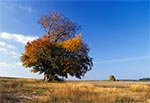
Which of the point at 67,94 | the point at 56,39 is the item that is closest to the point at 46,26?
the point at 56,39

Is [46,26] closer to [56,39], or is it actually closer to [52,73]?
→ [56,39]

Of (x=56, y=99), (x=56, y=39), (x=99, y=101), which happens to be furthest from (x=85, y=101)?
(x=56, y=39)

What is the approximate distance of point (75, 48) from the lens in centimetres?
2936

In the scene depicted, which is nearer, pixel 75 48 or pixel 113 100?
pixel 113 100

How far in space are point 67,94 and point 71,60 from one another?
18.0 meters

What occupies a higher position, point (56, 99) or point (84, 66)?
point (84, 66)

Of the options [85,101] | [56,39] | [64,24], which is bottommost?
[85,101]

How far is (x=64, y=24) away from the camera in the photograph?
33.7 meters

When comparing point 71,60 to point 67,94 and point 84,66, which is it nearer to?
point 84,66

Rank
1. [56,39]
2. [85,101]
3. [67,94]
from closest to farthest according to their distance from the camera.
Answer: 1. [85,101]
2. [67,94]
3. [56,39]

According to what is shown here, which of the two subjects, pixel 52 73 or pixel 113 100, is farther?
pixel 52 73

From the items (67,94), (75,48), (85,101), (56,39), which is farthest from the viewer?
(56,39)

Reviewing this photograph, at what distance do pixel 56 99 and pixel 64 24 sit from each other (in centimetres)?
2334

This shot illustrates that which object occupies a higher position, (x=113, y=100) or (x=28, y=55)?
Result: (x=28, y=55)
